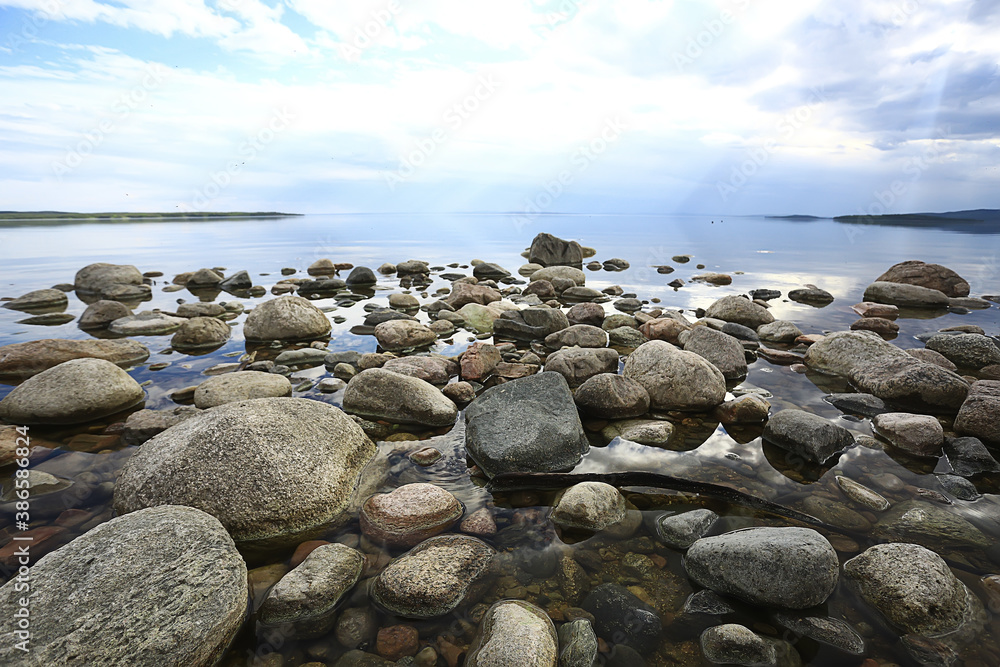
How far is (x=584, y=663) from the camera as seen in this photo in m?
2.73

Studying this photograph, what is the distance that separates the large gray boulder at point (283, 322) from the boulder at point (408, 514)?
6.53 m

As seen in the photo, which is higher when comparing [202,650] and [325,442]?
[325,442]

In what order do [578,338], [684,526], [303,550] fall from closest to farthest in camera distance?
[303,550], [684,526], [578,338]

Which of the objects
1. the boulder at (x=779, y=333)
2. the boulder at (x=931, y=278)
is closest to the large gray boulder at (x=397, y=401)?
the boulder at (x=779, y=333)

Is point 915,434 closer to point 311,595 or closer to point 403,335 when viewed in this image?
point 311,595

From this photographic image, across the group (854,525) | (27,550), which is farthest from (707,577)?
(27,550)

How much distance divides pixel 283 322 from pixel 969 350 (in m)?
13.0

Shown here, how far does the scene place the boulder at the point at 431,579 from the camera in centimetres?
314

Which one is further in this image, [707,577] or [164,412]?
[164,412]

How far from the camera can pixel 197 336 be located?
9.30m

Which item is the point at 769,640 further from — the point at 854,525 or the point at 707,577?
the point at 854,525

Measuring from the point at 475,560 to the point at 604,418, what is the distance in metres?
3.06

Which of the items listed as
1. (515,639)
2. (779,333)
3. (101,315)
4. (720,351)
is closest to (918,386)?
(720,351)

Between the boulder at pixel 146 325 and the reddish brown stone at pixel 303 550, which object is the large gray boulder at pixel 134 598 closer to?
the reddish brown stone at pixel 303 550
